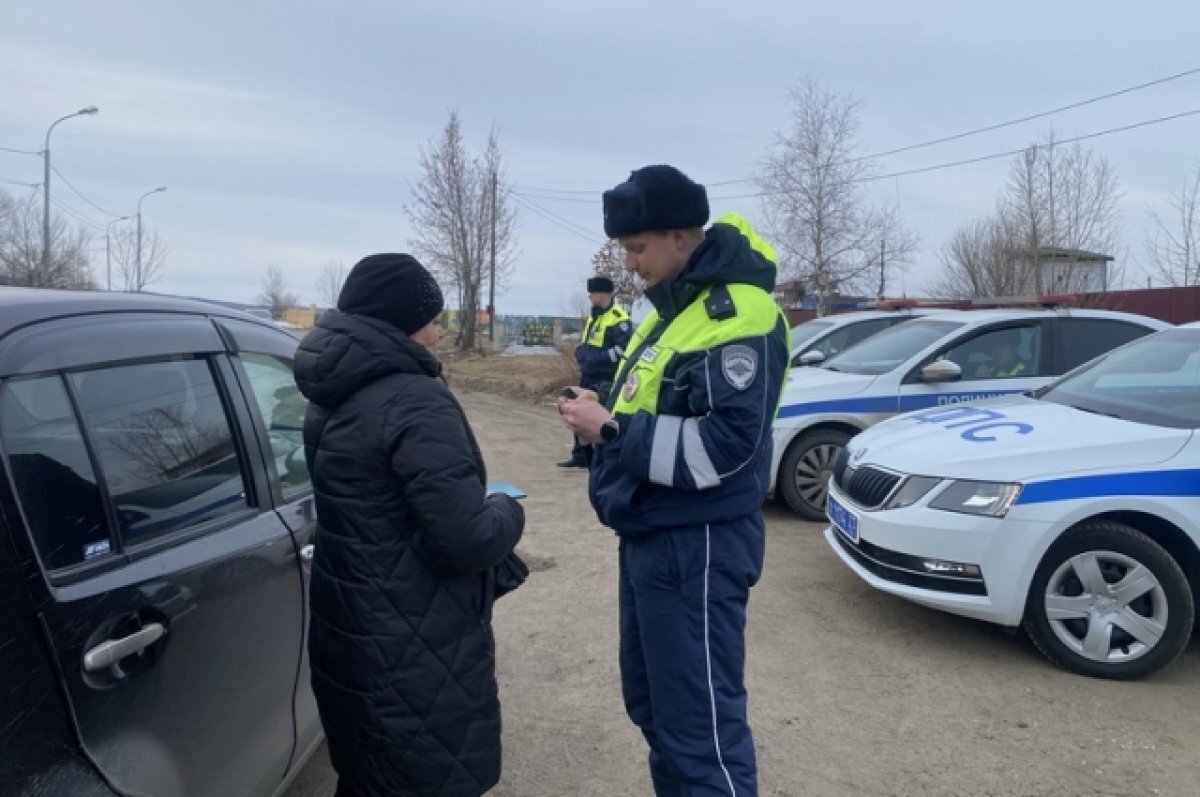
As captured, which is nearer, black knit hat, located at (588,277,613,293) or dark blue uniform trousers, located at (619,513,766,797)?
dark blue uniform trousers, located at (619,513,766,797)

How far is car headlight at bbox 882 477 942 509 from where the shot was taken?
4.12 m

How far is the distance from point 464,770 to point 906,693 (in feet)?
7.53

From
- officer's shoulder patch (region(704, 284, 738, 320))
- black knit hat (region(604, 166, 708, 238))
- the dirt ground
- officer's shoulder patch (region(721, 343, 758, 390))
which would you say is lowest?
the dirt ground

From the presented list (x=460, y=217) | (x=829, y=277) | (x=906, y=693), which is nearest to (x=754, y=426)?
(x=906, y=693)

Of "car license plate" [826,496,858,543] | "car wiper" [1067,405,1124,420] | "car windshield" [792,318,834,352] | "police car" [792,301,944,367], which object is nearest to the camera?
"car wiper" [1067,405,1124,420]

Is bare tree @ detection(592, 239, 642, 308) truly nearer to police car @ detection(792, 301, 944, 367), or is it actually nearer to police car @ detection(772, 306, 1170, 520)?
police car @ detection(792, 301, 944, 367)

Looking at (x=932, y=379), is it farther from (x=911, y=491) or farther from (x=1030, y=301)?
(x=911, y=491)

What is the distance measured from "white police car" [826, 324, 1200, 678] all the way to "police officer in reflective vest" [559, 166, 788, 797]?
1996 millimetres

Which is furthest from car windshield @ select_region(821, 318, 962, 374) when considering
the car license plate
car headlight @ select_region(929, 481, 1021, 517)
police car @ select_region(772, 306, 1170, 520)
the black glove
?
the black glove

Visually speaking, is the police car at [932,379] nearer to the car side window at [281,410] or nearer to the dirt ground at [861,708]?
the dirt ground at [861,708]

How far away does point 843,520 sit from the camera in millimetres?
4703

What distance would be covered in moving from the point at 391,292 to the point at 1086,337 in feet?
21.2

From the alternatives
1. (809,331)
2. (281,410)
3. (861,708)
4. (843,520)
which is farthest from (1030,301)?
(281,410)

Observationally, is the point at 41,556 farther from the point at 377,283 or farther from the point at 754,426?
the point at 754,426
